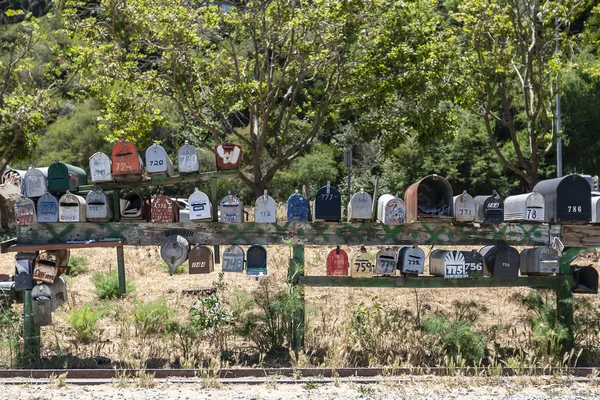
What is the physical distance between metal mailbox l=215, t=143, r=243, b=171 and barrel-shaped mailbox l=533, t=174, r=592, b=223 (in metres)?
3.13

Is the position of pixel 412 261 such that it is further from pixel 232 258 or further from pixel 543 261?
pixel 232 258

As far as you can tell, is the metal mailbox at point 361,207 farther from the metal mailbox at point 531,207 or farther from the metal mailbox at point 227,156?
the metal mailbox at point 531,207

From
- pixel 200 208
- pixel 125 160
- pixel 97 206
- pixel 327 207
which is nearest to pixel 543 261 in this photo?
pixel 327 207

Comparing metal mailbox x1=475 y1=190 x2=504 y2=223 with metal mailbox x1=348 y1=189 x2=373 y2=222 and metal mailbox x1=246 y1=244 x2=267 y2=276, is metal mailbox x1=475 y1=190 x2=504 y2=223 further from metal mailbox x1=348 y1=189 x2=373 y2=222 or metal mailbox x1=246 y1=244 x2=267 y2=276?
metal mailbox x1=246 y1=244 x2=267 y2=276

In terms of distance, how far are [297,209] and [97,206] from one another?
197cm

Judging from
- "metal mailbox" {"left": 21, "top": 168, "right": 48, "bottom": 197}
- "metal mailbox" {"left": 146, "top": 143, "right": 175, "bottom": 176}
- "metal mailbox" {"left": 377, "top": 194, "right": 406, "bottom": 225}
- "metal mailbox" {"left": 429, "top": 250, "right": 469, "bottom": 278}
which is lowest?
"metal mailbox" {"left": 429, "top": 250, "right": 469, "bottom": 278}

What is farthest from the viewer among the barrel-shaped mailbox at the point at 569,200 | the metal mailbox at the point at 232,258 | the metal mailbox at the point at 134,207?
the metal mailbox at the point at 134,207

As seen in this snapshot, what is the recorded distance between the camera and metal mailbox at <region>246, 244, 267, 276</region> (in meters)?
7.25

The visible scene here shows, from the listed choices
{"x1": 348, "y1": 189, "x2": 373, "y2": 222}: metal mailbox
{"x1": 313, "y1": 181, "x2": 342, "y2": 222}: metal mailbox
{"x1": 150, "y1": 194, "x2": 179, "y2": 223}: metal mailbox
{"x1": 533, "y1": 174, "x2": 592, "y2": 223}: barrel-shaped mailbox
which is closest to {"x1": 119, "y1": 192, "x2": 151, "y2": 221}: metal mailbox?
{"x1": 150, "y1": 194, "x2": 179, "y2": 223}: metal mailbox

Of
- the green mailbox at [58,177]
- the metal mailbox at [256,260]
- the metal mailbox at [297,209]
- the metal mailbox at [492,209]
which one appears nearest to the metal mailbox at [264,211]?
the metal mailbox at [297,209]

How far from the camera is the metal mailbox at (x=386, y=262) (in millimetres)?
7219

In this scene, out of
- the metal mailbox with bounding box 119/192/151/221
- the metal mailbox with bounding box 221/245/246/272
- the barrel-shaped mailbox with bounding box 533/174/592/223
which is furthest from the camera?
the metal mailbox with bounding box 119/192/151/221

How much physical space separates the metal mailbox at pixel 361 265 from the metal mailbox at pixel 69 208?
2727mm

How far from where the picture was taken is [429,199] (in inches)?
303
